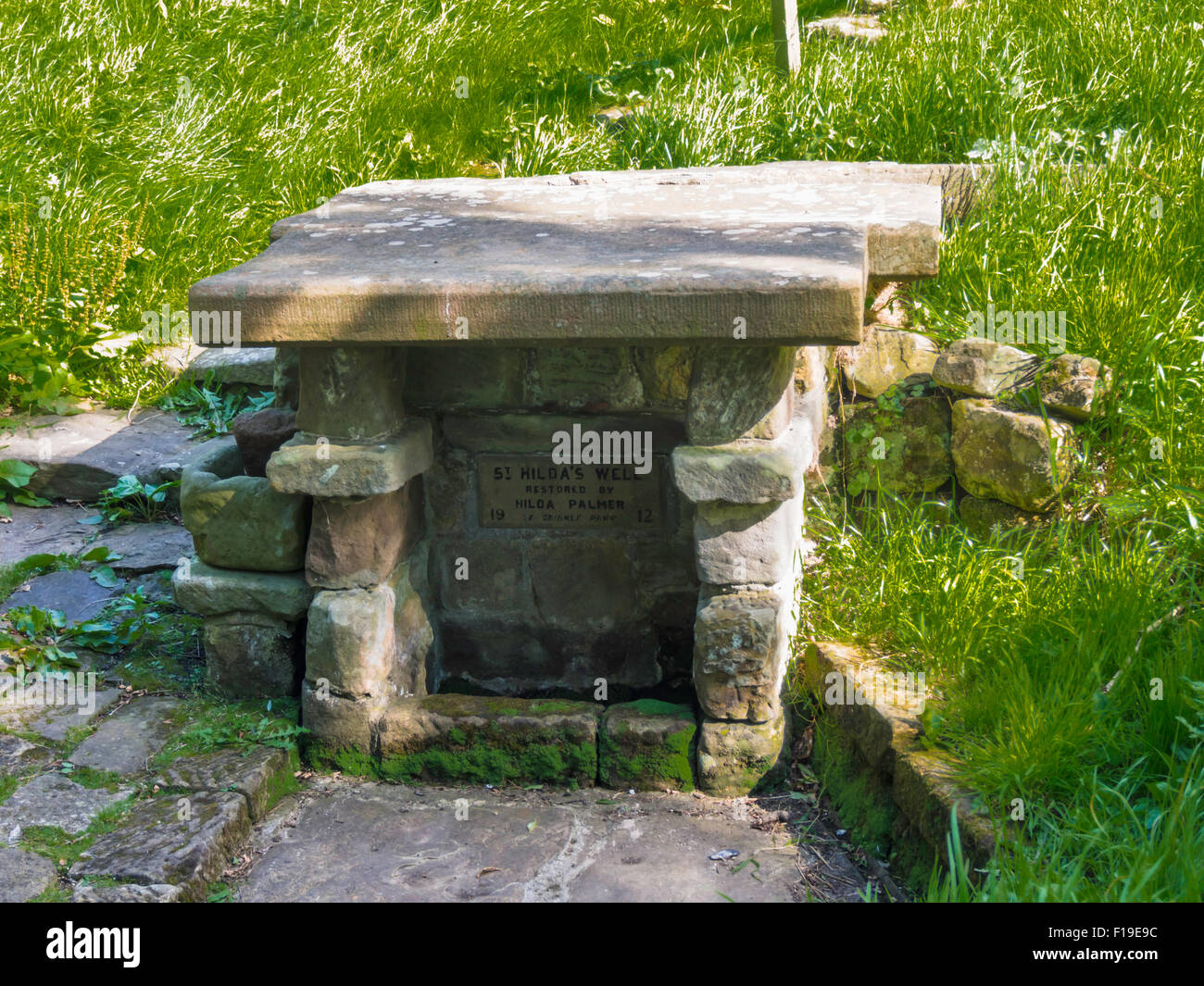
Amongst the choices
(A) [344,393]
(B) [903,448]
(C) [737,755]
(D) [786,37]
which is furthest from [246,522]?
(D) [786,37]

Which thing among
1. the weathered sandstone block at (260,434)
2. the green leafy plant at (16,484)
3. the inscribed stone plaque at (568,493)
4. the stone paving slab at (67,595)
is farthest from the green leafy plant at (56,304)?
the inscribed stone plaque at (568,493)

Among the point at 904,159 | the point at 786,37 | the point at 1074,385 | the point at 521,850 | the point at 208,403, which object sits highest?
the point at 786,37

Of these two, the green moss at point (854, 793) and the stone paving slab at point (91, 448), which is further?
the stone paving slab at point (91, 448)

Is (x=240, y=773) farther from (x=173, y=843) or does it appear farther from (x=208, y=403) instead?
(x=208, y=403)

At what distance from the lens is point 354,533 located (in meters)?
3.12

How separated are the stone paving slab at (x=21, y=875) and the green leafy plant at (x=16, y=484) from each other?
2339 mm

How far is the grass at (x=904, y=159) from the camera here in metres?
2.62

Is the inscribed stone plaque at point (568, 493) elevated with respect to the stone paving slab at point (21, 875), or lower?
elevated

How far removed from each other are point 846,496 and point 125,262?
3.71 m

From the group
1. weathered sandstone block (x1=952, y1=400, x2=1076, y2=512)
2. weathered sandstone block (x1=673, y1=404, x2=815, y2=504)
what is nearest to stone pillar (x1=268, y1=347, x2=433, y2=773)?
weathered sandstone block (x1=673, y1=404, x2=815, y2=504)

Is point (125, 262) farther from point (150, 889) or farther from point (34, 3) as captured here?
point (150, 889)

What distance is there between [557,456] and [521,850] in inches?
43.8

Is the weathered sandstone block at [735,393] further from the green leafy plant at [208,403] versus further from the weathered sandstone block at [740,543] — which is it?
the green leafy plant at [208,403]

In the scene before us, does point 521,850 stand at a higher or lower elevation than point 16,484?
lower
